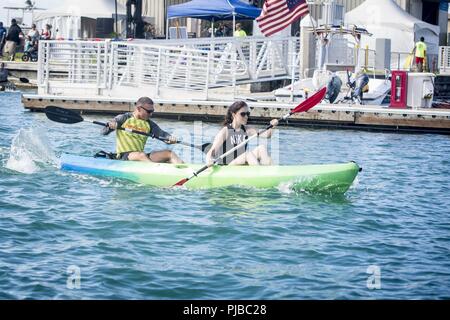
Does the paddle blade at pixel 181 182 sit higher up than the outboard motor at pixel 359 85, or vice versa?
the outboard motor at pixel 359 85

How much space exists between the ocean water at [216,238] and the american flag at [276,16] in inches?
307

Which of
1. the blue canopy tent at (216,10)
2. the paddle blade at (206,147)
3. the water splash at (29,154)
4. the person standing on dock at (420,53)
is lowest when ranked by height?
the water splash at (29,154)

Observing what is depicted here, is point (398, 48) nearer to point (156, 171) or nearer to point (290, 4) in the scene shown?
point (290, 4)

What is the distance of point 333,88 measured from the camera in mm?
25594

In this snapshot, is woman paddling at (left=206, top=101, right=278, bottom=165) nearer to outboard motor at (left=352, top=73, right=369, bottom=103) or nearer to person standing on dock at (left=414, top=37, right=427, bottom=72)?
outboard motor at (left=352, top=73, right=369, bottom=103)

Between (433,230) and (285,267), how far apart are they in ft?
9.49

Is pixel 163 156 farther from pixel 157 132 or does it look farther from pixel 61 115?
pixel 61 115

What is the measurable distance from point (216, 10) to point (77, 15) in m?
8.82

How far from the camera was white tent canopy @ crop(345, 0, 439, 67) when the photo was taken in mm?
36156

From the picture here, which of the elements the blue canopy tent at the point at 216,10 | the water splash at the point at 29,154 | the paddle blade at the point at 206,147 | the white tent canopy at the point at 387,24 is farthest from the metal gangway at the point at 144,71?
the paddle blade at the point at 206,147

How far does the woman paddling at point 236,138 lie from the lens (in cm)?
1455

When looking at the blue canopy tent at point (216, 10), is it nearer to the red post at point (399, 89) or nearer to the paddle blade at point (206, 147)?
the red post at point (399, 89)

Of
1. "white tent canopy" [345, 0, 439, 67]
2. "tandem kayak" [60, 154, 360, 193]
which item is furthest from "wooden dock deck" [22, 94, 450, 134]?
"white tent canopy" [345, 0, 439, 67]

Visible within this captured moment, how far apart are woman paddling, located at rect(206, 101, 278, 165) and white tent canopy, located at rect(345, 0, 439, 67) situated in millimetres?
21768
